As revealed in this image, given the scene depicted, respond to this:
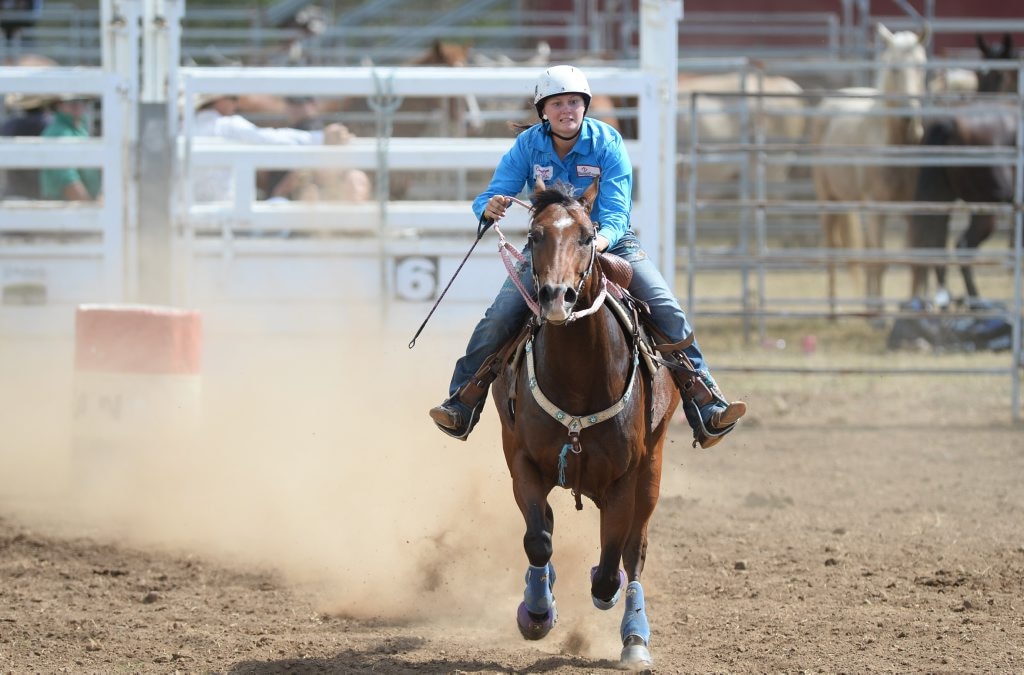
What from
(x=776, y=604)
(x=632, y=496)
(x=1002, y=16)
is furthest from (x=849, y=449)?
(x=1002, y=16)

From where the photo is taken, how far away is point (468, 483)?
23.2 ft

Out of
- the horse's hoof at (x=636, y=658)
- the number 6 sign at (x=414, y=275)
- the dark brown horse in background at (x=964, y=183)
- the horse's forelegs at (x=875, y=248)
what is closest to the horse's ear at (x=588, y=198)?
the horse's hoof at (x=636, y=658)

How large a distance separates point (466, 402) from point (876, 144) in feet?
31.6

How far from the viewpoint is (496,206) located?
4.91 meters

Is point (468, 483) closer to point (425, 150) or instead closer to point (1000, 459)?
point (425, 150)

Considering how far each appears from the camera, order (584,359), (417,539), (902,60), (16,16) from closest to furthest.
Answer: (584,359) → (417,539) → (902,60) → (16,16)

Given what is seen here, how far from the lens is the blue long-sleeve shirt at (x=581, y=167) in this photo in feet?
17.0

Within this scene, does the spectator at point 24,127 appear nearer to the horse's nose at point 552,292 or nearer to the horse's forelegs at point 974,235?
the horse's forelegs at point 974,235

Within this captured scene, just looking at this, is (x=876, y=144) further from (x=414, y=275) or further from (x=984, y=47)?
(x=414, y=275)

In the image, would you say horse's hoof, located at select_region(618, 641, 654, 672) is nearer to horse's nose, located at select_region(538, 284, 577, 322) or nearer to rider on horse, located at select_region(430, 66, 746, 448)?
rider on horse, located at select_region(430, 66, 746, 448)

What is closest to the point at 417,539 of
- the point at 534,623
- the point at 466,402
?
the point at 466,402

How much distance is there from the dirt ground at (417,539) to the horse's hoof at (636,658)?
0.07 meters

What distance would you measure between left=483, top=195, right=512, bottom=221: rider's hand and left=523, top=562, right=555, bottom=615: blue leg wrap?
4.29 ft

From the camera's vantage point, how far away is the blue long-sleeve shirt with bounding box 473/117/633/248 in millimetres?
5195
